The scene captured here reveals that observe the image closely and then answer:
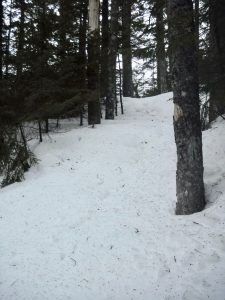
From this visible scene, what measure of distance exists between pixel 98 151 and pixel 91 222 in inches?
165

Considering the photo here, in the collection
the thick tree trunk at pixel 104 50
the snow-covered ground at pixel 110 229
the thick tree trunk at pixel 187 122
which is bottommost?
the snow-covered ground at pixel 110 229

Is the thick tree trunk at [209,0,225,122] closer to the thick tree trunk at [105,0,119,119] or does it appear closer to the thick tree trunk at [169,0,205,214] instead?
the thick tree trunk at [169,0,205,214]

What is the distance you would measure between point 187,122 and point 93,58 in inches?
283

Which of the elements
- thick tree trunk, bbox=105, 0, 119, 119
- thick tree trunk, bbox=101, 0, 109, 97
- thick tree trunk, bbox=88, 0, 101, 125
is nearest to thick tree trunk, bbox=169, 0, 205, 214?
thick tree trunk, bbox=88, 0, 101, 125

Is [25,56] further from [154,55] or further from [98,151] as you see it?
[154,55]

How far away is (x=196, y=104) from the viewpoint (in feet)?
22.7

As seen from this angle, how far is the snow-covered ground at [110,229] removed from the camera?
521 centimetres

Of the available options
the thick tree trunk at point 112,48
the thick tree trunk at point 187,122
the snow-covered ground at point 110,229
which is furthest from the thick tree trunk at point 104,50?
the thick tree trunk at point 187,122

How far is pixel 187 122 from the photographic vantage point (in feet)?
22.6

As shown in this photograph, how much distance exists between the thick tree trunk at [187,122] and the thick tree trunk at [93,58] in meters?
6.13

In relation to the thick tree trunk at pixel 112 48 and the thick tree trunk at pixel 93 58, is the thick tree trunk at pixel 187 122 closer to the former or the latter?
the thick tree trunk at pixel 93 58

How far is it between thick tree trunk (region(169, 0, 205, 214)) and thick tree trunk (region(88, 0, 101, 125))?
613 centimetres

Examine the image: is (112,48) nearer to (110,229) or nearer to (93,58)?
(93,58)

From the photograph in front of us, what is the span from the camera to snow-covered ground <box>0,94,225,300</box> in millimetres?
5207
